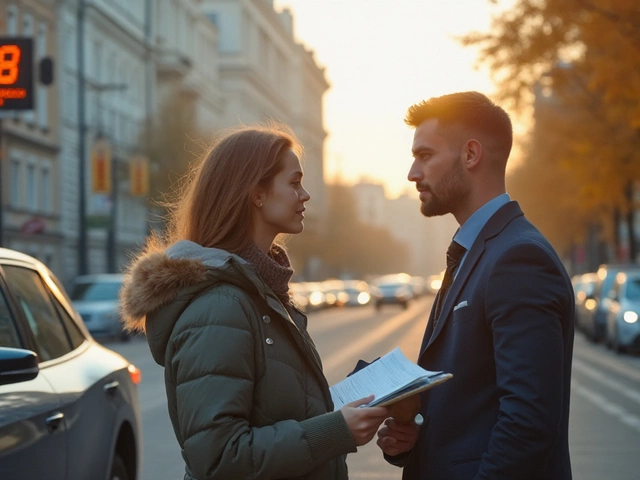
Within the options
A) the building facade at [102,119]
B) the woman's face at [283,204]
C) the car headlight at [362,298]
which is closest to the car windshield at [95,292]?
the building facade at [102,119]

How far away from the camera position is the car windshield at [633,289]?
26.9 m

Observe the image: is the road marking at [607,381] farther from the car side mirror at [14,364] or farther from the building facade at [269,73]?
the building facade at [269,73]

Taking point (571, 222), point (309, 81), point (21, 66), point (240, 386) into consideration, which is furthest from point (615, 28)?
point (309, 81)

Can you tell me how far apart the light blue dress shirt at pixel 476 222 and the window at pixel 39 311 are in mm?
2253

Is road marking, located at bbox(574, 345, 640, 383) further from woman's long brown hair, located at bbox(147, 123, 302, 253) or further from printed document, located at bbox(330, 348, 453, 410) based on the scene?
woman's long brown hair, located at bbox(147, 123, 302, 253)

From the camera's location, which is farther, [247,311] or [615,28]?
[615,28]

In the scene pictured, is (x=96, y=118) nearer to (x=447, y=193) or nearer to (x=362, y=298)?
(x=362, y=298)

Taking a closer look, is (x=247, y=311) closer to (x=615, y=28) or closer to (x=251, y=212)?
(x=251, y=212)

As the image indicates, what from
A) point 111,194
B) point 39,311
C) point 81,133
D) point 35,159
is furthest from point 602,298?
point 39,311

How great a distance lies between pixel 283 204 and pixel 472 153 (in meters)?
0.58

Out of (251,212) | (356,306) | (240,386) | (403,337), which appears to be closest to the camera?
(240,386)

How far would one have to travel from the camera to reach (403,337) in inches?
1336

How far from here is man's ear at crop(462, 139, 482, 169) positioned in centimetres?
388

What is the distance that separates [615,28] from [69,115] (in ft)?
110
